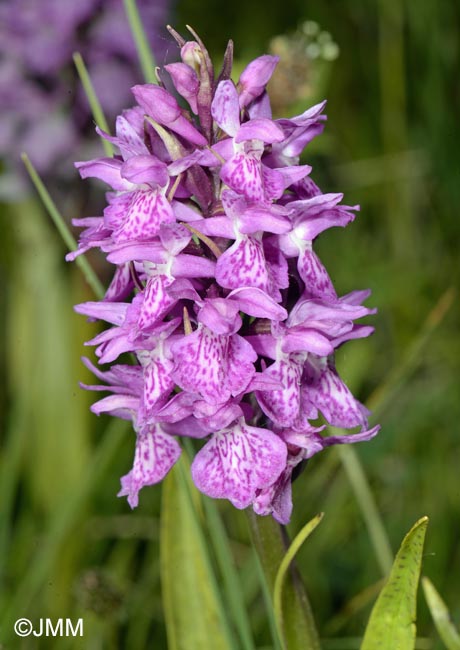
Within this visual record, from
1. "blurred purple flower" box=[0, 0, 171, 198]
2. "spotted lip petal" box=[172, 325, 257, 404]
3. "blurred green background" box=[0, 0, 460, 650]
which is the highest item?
"blurred purple flower" box=[0, 0, 171, 198]

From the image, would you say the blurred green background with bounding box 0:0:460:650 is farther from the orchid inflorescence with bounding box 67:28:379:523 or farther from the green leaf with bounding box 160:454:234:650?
the orchid inflorescence with bounding box 67:28:379:523

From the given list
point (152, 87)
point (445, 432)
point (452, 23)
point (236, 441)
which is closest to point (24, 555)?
point (445, 432)

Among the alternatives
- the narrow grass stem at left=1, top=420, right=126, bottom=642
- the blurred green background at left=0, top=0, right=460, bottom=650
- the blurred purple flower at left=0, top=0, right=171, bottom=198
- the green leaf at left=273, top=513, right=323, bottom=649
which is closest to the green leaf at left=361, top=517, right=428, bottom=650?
the green leaf at left=273, top=513, right=323, bottom=649

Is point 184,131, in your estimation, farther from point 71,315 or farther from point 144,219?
point 71,315

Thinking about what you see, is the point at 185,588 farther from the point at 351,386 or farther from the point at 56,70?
the point at 56,70

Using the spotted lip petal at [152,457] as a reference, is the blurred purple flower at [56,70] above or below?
above

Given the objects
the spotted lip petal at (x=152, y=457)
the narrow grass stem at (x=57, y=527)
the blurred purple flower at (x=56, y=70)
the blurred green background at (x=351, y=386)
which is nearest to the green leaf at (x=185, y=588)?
the spotted lip petal at (x=152, y=457)

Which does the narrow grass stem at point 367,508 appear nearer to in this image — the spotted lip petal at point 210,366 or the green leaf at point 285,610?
the green leaf at point 285,610
